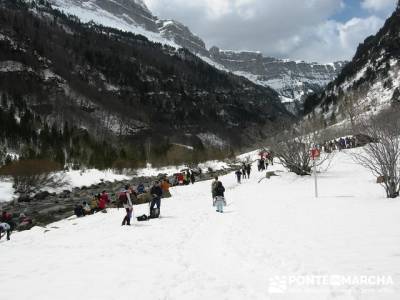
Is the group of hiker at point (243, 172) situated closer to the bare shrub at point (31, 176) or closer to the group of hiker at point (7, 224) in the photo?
the group of hiker at point (7, 224)

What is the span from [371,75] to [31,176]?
109 metres

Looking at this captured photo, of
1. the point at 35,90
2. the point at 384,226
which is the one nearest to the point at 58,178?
the point at 384,226

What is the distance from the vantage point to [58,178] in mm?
55094

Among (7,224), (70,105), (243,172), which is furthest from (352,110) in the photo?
(70,105)

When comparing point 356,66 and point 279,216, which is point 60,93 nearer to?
point 356,66

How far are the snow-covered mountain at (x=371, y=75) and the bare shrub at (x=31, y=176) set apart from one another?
239 feet

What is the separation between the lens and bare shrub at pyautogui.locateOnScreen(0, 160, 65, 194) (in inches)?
1970

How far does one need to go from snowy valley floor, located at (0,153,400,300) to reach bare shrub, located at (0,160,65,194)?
124ft

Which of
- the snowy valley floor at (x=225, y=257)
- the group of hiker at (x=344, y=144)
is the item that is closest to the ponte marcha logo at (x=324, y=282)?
the snowy valley floor at (x=225, y=257)

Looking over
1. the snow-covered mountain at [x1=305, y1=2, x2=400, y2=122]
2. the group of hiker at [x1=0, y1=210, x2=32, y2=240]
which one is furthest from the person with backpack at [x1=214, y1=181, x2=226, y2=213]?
the snow-covered mountain at [x1=305, y1=2, x2=400, y2=122]

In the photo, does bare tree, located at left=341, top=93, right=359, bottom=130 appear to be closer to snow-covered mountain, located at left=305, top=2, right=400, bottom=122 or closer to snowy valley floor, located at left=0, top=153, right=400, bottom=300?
snow-covered mountain, located at left=305, top=2, right=400, bottom=122

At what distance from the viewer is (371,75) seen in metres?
125

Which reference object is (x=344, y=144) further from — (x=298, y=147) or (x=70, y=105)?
(x=70, y=105)

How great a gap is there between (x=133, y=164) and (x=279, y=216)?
72.3m
